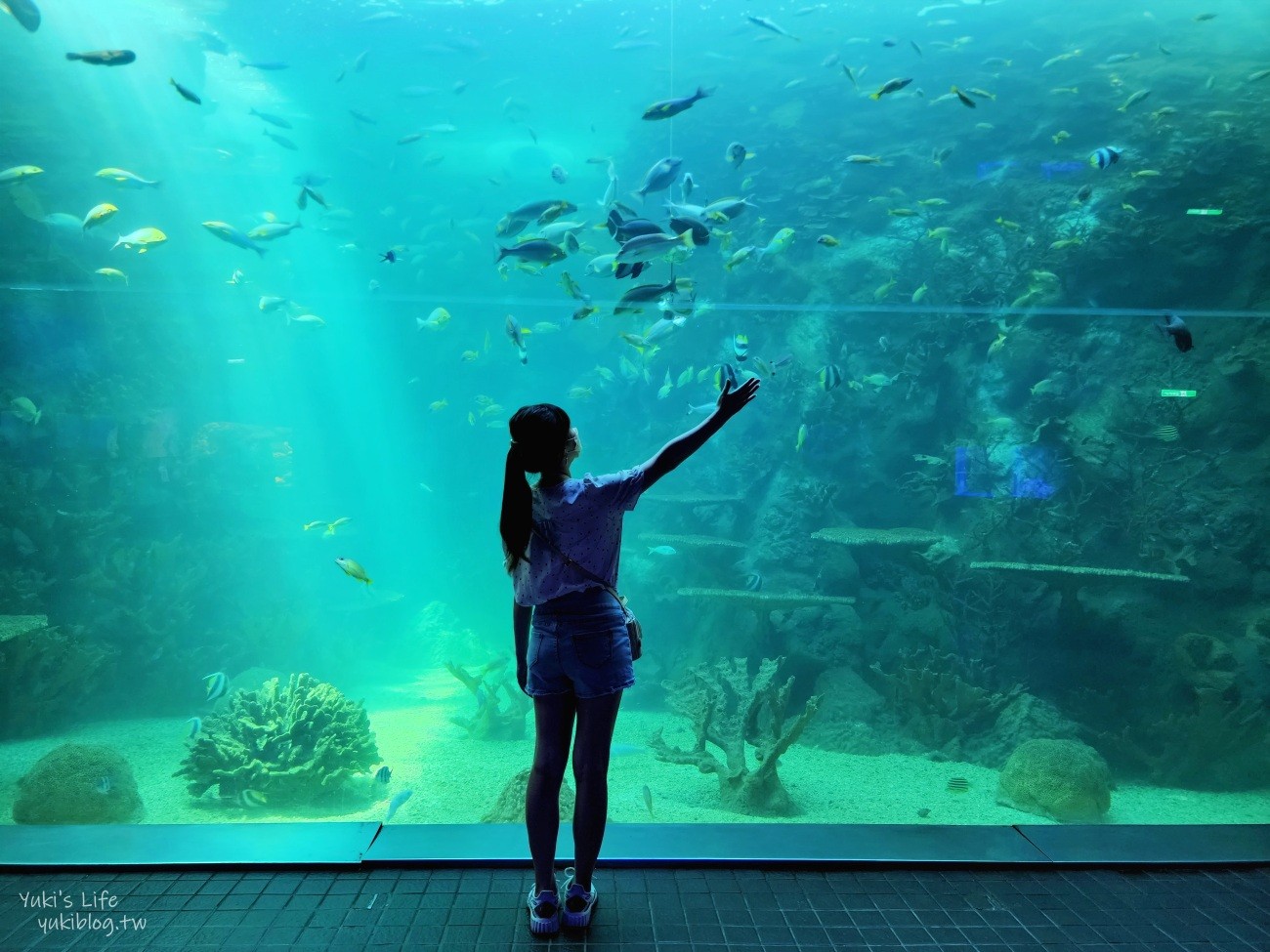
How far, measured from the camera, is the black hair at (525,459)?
2020 mm

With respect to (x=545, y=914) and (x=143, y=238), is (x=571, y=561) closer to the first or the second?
(x=545, y=914)

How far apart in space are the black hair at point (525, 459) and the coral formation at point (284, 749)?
13.1 feet

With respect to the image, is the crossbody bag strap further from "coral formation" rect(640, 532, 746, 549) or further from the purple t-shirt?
"coral formation" rect(640, 532, 746, 549)

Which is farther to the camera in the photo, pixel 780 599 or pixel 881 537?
pixel 881 537

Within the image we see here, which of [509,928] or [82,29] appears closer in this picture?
[509,928]

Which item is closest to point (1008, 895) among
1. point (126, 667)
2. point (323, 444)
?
point (126, 667)

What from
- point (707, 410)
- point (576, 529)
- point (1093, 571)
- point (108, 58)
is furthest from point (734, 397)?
point (707, 410)

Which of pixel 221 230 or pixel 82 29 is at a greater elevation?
pixel 82 29

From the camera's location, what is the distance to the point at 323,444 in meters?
22.1

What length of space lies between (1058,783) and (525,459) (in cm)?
466

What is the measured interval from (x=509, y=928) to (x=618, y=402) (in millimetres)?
12207

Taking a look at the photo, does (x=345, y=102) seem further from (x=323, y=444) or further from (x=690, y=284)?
(x=690, y=284)

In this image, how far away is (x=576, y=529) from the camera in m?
2.07

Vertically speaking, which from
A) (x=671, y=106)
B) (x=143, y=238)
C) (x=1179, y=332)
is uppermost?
(x=671, y=106)
